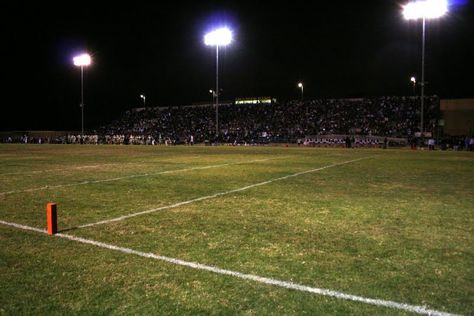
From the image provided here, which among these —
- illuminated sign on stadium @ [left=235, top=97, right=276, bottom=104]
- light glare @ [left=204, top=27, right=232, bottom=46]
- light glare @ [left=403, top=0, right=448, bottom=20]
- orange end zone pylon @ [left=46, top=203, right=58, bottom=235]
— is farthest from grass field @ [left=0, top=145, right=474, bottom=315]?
illuminated sign on stadium @ [left=235, top=97, right=276, bottom=104]

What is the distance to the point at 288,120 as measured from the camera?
212 feet

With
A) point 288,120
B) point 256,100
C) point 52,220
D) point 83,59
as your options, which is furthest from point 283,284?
point 256,100

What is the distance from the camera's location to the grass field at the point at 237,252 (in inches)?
174

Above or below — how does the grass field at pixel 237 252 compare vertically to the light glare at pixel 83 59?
below

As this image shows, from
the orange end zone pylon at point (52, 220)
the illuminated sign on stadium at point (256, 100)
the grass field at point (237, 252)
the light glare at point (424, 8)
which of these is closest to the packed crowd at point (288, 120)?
the illuminated sign on stadium at point (256, 100)

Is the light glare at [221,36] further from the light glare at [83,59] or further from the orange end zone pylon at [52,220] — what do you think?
the orange end zone pylon at [52,220]

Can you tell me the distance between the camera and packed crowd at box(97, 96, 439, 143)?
5547 centimetres

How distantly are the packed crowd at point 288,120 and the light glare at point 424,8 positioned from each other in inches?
692

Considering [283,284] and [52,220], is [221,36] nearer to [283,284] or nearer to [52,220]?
[52,220]

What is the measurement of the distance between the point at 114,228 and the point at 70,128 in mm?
87501

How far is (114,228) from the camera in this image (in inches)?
297

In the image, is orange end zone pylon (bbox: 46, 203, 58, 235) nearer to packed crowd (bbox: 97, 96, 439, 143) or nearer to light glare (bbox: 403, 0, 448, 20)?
light glare (bbox: 403, 0, 448, 20)

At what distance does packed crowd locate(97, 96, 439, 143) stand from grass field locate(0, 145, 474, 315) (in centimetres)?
4244

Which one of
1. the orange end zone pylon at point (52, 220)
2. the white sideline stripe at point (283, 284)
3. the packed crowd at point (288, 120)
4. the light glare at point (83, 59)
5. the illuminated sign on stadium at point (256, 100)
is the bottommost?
the white sideline stripe at point (283, 284)
